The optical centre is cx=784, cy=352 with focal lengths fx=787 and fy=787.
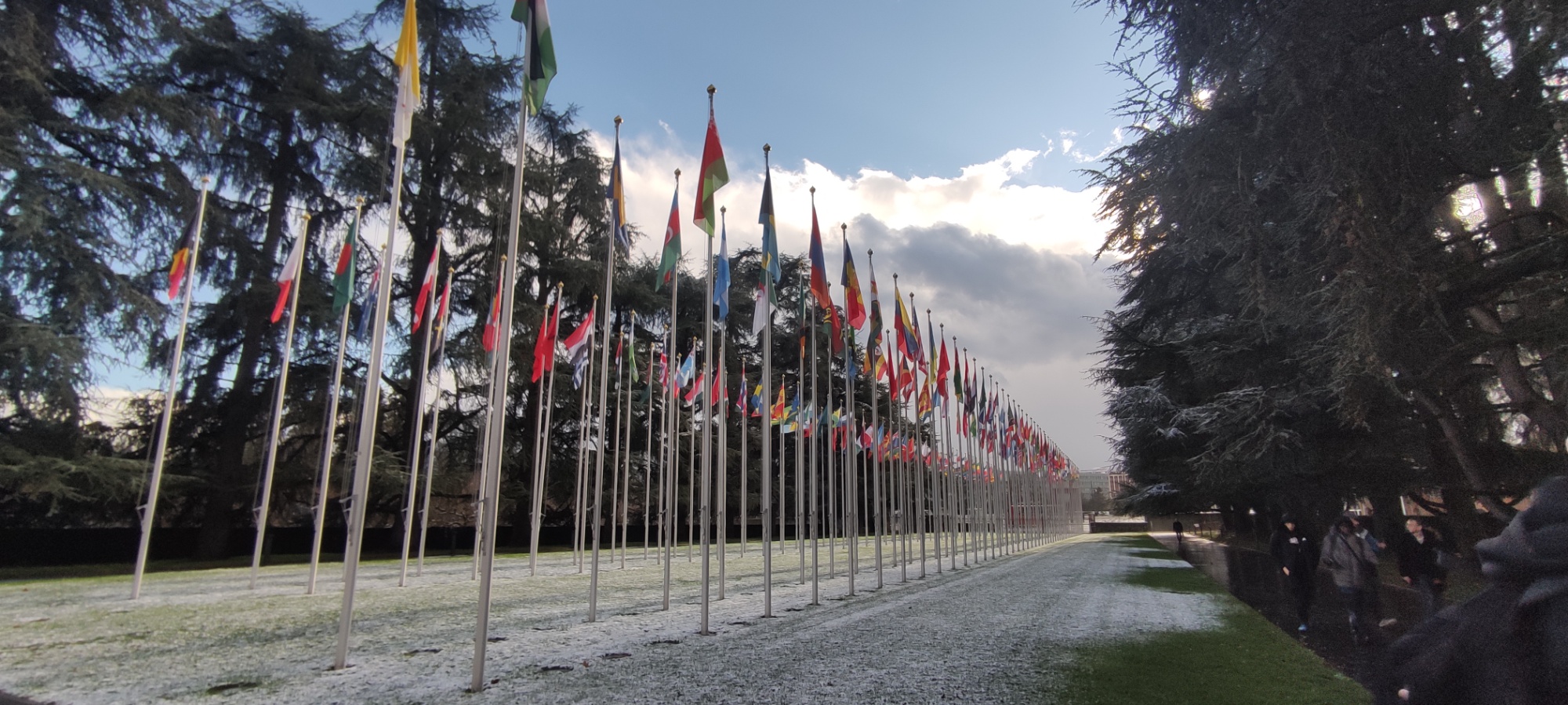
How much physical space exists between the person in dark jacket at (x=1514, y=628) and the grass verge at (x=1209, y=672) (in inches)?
90.4

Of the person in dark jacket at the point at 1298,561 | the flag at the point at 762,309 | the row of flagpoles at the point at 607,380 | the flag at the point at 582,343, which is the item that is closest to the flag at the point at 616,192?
the row of flagpoles at the point at 607,380

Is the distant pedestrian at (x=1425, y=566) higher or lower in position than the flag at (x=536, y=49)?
lower

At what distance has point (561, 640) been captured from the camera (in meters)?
8.91

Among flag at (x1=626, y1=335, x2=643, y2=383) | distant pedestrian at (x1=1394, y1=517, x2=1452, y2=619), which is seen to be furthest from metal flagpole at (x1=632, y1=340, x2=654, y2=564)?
distant pedestrian at (x1=1394, y1=517, x2=1452, y2=619)

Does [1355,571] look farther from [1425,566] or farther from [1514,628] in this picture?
[1514,628]

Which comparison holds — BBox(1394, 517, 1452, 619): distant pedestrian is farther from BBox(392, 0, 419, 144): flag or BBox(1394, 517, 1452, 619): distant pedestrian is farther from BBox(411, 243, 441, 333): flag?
BBox(411, 243, 441, 333): flag

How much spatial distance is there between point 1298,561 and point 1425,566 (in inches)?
144

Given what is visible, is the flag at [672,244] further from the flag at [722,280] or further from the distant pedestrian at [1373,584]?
the distant pedestrian at [1373,584]

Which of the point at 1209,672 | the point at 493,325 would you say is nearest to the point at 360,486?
the point at 1209,672

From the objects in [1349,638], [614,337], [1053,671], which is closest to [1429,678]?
[1053,671]

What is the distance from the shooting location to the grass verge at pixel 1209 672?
6488mm

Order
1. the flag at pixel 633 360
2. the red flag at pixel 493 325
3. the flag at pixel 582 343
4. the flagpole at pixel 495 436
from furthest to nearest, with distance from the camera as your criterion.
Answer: the flag at pixel 633 360
the flag at pixel 582 343
the red flag at pixel 493 325
the flagpole at pixel 495 436

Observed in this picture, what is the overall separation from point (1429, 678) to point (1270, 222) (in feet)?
30.3

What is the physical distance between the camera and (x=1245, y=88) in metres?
10.7
